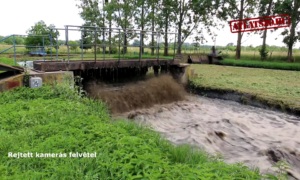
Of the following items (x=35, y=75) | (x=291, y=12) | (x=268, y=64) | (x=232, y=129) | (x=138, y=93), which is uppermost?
(x=291, y=12)

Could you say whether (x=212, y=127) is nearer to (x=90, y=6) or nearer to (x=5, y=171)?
(x=5, y=171)

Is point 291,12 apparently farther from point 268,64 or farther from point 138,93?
point 138,93

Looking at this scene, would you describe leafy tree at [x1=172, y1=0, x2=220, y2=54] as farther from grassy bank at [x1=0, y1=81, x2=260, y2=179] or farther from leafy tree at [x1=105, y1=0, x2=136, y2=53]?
grassy bank at [x1=0, y1=81, x2=260, y2=179]

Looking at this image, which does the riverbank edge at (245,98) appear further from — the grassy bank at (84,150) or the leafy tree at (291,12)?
the leafy tree at (291,12)

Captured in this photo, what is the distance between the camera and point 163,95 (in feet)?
34.8

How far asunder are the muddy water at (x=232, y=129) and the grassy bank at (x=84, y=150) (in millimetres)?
1699

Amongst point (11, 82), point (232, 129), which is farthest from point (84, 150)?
point (232, 129)

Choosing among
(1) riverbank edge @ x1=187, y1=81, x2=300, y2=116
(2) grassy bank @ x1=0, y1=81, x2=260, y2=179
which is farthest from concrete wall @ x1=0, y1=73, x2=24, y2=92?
(1) riverbank edge @ x1=187, y1=81, x2=300, y2=116

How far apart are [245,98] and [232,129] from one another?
10.5 feet

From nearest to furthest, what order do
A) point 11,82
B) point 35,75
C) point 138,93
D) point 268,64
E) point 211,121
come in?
point 11,82
point 35,75
point 211,121
point 138,93
point 268,64

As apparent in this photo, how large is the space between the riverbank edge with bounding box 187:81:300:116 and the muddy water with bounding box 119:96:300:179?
27 centimetres

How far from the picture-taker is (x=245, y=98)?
9.91m

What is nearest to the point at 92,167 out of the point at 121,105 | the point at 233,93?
the point at 121,105

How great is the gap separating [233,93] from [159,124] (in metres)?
4.50
